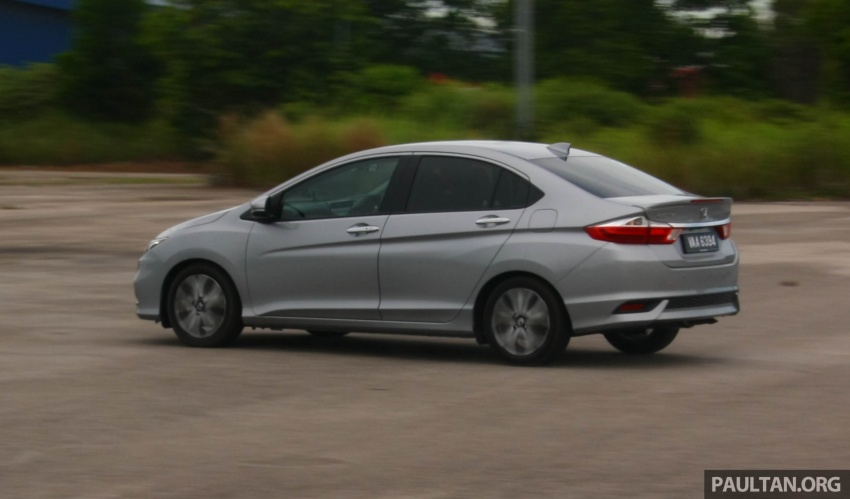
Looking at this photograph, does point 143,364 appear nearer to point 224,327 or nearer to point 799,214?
point 224,327

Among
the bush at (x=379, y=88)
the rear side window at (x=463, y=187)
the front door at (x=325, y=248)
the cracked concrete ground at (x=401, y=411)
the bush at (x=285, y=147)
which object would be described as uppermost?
the bush at (x=379, y=88)

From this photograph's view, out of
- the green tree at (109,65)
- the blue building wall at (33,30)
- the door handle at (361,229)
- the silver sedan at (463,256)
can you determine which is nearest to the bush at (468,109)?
the green tree at (109,65)

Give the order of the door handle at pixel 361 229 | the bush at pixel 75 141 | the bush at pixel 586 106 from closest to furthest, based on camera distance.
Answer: the door handle at pixel 361 229 → the bush at pixel 586 106 → the bush at pixel 75 141

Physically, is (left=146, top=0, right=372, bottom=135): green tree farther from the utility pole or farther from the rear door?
the rear door

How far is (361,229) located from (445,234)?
669 mm

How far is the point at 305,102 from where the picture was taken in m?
44.3

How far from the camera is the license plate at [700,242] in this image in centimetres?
955

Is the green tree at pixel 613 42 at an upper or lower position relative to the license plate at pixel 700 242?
upper

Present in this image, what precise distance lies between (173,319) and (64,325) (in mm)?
1855

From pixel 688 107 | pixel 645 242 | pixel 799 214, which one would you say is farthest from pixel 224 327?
pixel 688 107

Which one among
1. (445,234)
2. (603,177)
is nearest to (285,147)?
(445,234)

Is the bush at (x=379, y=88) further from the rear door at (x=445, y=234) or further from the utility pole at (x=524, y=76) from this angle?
the rear door at (x=445, y=234)

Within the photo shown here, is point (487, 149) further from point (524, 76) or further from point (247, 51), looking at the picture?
point (247, 51)

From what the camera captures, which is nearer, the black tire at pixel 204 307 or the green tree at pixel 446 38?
the black tire at pixel 204 307
